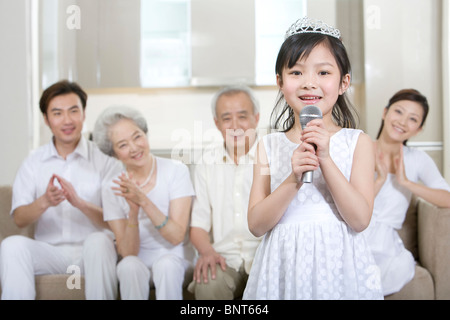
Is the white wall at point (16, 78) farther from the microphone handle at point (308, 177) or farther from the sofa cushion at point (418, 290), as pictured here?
the sofa cushion at point (418, 290)

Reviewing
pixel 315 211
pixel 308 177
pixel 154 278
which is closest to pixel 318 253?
pixel 315 211

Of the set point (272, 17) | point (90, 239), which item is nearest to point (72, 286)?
point (90, 239)

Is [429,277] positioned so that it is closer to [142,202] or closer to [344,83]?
→ [344,83]

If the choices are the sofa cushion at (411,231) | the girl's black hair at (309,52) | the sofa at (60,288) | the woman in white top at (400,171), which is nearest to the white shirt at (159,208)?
the sofa at (60,288)

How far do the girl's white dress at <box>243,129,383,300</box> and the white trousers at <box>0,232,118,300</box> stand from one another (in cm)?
67

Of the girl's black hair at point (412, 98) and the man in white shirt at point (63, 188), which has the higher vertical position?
the girl's black hair at point (412, 98)

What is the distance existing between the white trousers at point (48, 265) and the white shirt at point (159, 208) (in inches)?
3.7

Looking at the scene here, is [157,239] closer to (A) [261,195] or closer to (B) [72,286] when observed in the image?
(B) [72,286]

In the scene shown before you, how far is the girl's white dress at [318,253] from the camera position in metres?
1.16

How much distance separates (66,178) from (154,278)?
484 mm

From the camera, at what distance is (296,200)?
1.19 metres

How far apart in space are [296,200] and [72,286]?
900mm

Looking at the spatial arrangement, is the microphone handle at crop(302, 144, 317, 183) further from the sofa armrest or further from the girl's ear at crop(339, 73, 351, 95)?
the sofa armrest

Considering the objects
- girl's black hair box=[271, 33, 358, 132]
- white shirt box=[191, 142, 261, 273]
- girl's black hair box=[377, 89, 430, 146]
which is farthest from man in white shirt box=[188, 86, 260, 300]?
girl's black hair box=[377, 89, 430, 146]
